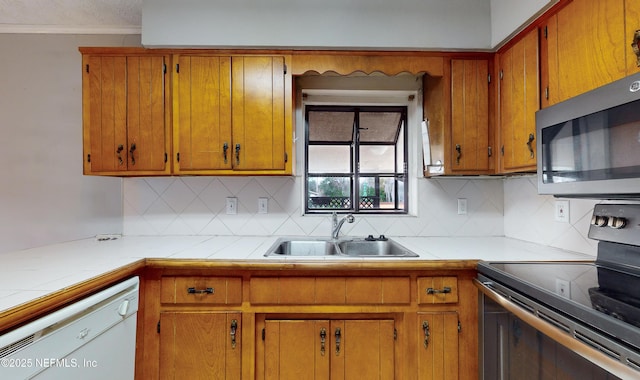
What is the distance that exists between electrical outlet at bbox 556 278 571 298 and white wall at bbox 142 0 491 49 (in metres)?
1.40

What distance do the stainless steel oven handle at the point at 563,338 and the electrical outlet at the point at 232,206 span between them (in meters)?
1.57

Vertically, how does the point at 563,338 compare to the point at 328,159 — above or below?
below

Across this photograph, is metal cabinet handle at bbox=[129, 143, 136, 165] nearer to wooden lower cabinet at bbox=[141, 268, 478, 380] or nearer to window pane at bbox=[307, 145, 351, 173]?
wooden lower cabinet at bbox=[141, 268, 478, 380]

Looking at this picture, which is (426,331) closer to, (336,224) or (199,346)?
(336,224)

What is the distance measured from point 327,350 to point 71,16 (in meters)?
2.63

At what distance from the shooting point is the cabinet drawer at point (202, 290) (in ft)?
4.55

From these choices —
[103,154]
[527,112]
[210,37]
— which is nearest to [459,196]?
[527,112]

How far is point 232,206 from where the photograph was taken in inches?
80.0

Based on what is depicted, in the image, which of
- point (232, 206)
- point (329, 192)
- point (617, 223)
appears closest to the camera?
point (617, 223)

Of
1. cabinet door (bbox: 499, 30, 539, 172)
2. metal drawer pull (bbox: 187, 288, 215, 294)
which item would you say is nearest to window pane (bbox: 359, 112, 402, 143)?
cabinet door (bbox: 499, 30, 539, 172)

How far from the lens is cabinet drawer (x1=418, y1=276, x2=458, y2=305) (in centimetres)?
138

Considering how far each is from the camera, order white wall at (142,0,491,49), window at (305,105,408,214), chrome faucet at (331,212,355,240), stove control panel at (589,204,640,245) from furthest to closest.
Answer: window at (305,105,408,214) < chrome faucet at (331,212,355,240) < white wall at (142,0,491,49) < stove control panel at (589,204,640,245)

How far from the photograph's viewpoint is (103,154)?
170cm

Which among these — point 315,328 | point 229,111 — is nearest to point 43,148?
point 229,111
